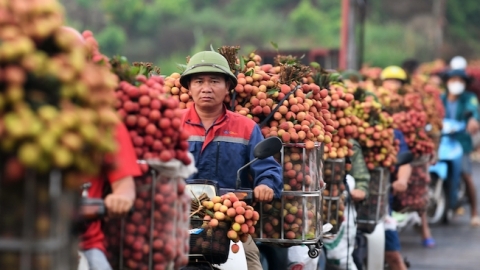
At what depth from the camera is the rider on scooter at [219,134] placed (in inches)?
249

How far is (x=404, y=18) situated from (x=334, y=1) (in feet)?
42.8

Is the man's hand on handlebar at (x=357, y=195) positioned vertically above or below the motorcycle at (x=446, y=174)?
below

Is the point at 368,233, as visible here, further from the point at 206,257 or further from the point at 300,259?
the point at 206,257

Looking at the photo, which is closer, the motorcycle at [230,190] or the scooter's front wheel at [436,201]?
the motorcycle at [230,190]

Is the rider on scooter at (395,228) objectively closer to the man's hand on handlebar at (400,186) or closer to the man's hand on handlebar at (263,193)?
the man's hand on handlebar at (400,186)

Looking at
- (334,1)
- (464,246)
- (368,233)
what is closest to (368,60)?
(334,1)

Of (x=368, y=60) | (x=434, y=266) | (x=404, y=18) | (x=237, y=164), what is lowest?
(x=434, y=266)

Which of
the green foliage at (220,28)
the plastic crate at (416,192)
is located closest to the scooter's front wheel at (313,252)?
the plastic crate at (416,192)

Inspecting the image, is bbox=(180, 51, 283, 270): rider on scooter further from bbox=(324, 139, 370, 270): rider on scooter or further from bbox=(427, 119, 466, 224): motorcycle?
bbox=(427, 119, 466, 224): motorcycle

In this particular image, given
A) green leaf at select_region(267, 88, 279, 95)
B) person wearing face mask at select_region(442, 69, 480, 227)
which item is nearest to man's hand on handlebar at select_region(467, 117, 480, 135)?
person wearing face mask at select_region(442, 69, 480, 227)

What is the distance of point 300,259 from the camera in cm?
689

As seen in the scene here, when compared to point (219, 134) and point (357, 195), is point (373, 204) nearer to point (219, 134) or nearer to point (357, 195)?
point (357, 195)

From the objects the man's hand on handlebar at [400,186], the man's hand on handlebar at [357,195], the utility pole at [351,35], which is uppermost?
A: the utility pole at [351,35]

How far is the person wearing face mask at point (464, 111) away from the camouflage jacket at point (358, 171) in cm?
711
